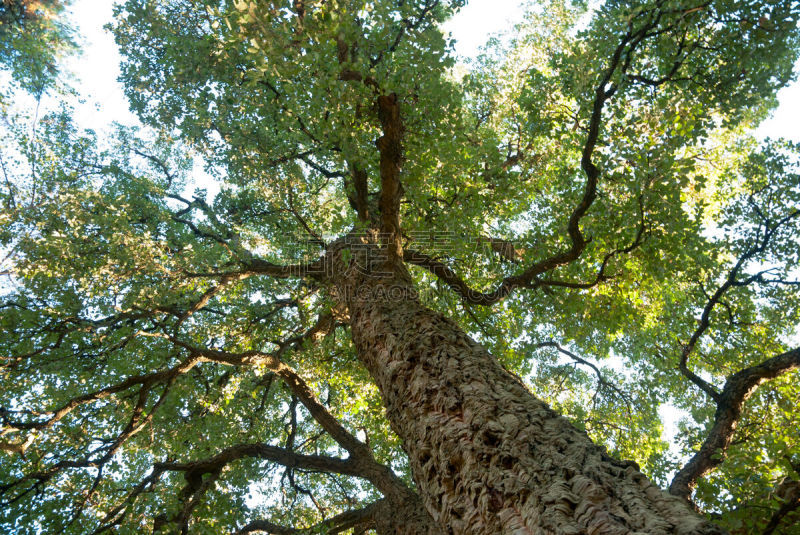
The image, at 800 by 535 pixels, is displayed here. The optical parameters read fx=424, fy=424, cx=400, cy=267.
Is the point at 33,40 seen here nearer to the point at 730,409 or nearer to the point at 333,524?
the point at 333,524

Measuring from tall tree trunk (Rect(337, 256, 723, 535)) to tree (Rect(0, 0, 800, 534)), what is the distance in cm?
2

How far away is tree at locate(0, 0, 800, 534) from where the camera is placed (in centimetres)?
441

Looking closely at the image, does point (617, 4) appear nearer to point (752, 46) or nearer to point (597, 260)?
point (752, 46)

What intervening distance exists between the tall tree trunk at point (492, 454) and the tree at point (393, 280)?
25 mm

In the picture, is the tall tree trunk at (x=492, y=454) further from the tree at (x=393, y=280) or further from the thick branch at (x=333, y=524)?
the thick branch at (x=333, y=524)

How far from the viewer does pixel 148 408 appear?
365 inches

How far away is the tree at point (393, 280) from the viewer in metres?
4.41

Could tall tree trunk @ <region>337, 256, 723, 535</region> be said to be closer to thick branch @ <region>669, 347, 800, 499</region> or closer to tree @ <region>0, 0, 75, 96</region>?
thick branch @ <region>669, 347, 800, 499</region>

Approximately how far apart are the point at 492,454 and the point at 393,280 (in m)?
3.45

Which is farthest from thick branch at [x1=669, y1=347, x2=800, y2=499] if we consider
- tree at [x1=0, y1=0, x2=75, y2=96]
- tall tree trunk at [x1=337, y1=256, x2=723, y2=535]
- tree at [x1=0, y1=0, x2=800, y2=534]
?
tree at [x1=0, y1=0, x2=75, y2=96]

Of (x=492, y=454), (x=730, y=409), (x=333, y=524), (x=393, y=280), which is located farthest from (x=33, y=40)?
(x=730, y=409)

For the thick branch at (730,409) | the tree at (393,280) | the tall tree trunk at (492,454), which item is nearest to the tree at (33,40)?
the tree at (393,280)

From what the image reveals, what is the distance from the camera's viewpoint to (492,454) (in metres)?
2.70

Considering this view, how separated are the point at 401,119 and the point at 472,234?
242 centimetres
